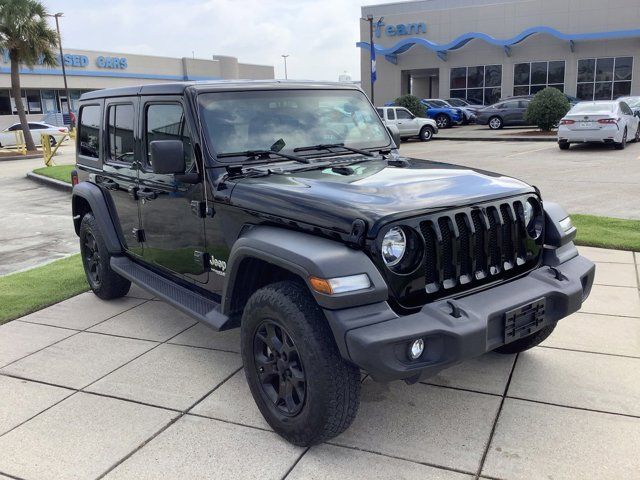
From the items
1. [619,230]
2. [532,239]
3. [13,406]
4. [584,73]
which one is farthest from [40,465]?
[584,73]

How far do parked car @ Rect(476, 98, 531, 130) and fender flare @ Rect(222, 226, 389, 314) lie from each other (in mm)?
26916

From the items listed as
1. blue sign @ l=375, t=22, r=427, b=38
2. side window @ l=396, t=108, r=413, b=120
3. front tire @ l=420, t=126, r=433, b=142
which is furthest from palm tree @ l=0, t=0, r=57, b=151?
blue sign @ l=375, t=22, r=427, b=38

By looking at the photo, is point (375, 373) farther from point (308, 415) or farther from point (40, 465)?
point (40, 465)

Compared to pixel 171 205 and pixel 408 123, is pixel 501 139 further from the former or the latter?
pixel 171 205

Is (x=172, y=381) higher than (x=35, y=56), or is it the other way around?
(x=35, y=56)

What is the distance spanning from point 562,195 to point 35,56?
86.5ft

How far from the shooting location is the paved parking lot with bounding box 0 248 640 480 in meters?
2.98

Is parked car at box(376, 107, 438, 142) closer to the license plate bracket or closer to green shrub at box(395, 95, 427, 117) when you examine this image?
green shrub at box(395, 95, 427, 117)

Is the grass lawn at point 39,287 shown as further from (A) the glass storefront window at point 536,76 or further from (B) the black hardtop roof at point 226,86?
(A) the glass storefront window at point 536,76

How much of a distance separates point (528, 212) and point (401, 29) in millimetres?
38266

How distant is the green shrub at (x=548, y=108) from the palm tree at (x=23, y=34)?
22.6 metres

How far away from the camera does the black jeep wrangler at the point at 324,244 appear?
9.05 feet

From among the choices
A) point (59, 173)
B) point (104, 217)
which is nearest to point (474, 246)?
point (104, 217)

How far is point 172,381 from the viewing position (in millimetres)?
3969
